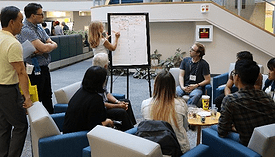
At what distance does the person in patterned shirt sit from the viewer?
2635mm

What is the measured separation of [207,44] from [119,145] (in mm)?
6871

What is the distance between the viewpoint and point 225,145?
2.71 meters

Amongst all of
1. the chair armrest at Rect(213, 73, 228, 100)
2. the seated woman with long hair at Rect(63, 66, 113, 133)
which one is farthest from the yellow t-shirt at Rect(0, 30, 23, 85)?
the chair armrest at Rect(213, 73, 228, 100)

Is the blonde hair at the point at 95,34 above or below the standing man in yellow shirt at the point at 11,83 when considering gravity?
above

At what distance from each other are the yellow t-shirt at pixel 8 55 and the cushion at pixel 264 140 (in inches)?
85.7

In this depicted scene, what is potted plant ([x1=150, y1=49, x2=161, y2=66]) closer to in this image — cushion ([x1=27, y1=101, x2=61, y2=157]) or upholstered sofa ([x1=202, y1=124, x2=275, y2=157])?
upholstered sofa ([x1=202, y1=124, x2=275, y2=157])

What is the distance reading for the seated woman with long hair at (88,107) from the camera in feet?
9.66

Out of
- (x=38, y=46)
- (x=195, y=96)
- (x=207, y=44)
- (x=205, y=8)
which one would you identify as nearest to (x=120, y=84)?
(x=207, y=44)

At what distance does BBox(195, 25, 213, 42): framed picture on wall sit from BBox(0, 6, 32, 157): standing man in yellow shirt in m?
5.99

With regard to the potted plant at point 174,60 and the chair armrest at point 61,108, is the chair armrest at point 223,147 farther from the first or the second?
the potted plant at point 174,60

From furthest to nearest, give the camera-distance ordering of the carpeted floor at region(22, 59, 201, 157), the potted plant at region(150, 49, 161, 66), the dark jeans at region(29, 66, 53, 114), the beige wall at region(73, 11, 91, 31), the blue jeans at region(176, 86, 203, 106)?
the beige wall at region(73, 11, 91, 31)
the potted plant at region(150, 49, 161, 66)
the carpeted floor at region(22, 59, 201, 157)
the blue jeans at region(176, 86, 203, 106)
the dark jeans at region(29, 66, 53, 114)

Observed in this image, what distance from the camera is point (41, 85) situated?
4172 mm

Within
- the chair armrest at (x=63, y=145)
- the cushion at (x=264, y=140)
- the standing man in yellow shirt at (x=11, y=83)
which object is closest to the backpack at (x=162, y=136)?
the cushion at (x=264, y=140)

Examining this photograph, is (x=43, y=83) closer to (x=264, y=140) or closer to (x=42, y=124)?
(x=42, y=124)
